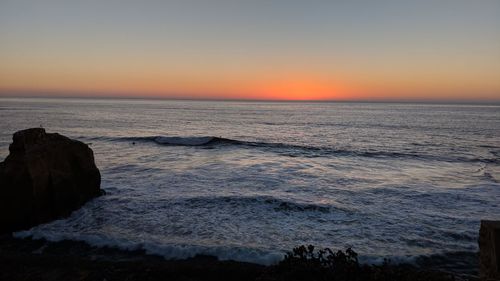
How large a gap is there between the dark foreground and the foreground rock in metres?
1.13

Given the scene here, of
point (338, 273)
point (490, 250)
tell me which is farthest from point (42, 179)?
point (490, 250)

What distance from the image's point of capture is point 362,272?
5.57m

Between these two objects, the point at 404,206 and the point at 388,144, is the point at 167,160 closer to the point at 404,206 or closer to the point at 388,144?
the point at 404,206

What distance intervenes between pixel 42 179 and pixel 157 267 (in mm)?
5357

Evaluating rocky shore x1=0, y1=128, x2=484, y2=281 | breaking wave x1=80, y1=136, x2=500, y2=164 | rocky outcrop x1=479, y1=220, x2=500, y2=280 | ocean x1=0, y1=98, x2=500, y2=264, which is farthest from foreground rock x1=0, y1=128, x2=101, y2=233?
breaking wave x1=80, y1=136, x2=500, y2=164

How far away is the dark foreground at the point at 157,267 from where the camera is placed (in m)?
5.58

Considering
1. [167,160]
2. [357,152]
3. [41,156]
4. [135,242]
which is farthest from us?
[357,152]

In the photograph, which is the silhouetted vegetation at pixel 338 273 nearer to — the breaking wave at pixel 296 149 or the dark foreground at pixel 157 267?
the dark foreground at pixel 157 267

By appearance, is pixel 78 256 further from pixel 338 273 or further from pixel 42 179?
pixel 338 273

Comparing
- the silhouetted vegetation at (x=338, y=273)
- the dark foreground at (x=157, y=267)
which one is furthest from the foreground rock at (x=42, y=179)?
the silhouetted vegetation at (x=338, y=273)

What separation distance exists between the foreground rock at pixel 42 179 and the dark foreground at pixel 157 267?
1129 millimetres

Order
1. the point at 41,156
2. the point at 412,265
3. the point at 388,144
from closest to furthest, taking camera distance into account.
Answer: the point at 412,265 < the point at 41,156 < the point at 388,144

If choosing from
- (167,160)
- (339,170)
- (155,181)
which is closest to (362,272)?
(155,181)

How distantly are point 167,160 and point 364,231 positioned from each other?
1504cm
